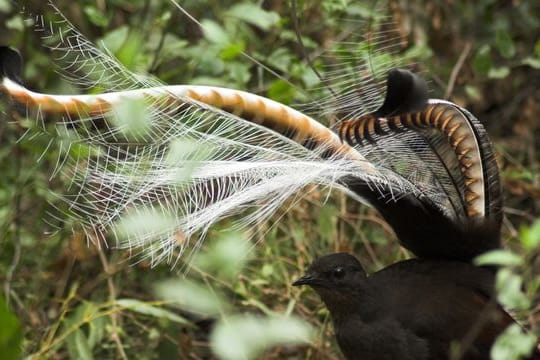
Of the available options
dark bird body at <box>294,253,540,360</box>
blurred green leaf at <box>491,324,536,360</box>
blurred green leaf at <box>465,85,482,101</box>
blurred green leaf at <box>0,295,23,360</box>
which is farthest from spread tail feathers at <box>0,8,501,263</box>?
blurred green leaf at <box>465,85,482,101</box>

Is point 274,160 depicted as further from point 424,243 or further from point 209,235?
point 209,235

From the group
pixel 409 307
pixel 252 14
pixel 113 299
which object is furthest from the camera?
pixel 252 14

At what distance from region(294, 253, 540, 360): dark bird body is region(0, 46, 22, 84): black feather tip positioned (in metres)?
1.13

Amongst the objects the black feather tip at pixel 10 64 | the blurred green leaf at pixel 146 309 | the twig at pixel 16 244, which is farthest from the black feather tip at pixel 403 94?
the twig at pixel 16 244

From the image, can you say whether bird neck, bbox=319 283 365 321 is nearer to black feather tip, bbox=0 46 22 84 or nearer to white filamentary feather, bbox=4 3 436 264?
white filamentary feather, bbox=4 3 436 264

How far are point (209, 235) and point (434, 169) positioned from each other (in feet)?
4.18

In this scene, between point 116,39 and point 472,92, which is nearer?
point 116,39

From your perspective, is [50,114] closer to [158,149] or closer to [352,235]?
[158,149]

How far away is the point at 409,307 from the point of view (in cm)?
381

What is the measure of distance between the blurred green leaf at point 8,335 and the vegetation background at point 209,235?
155 centimetres

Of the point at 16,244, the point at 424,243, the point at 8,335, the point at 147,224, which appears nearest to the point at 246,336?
the point at 147,224

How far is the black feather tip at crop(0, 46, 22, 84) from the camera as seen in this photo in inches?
131

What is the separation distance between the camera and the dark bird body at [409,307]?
12.3ft

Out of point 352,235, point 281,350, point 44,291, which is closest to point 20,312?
point 44,291
